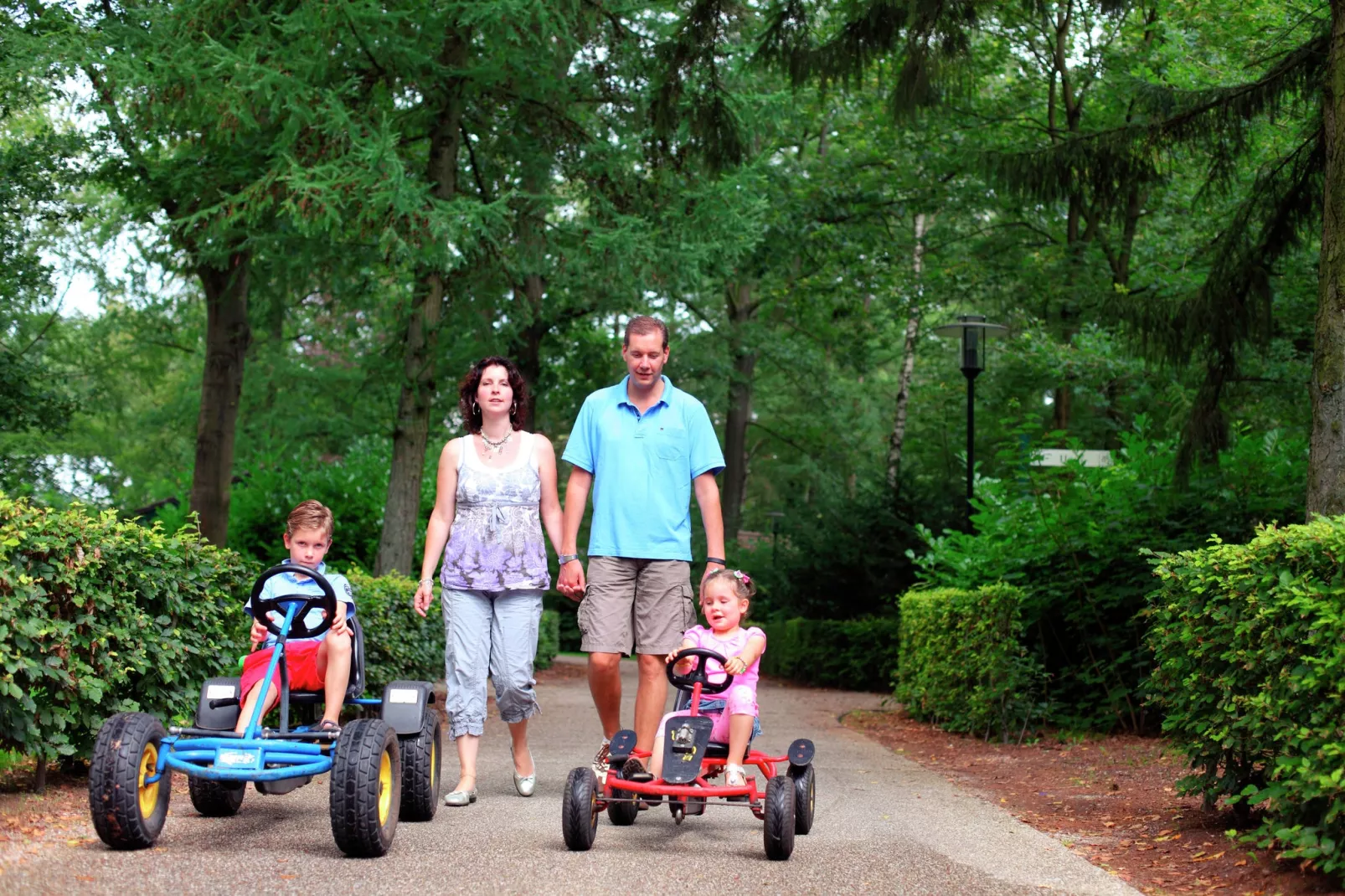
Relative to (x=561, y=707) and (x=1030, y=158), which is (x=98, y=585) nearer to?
(x=1030, y=158)

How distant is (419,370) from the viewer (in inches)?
548

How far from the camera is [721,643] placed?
5.70m

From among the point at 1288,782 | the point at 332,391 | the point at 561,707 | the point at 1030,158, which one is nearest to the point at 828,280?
the point at 332,391

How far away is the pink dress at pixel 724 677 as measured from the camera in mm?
5492

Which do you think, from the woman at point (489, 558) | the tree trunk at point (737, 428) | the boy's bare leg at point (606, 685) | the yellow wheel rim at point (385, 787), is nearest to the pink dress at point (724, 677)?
the boy's bare leg at point (606, 685)

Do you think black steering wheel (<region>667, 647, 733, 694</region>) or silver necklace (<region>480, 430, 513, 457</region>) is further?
silver necklace (<region>480, 430, 513, 457</region>)

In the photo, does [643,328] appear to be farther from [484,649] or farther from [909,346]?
[909,346]

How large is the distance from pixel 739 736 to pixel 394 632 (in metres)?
5.82

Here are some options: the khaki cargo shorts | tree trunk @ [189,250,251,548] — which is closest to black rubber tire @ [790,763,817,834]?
the khaki cargo shorts

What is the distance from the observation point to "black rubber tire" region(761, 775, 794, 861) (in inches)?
195

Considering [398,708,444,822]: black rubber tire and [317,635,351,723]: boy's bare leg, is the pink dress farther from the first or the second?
[317,635,351,723]: boy's bare leg

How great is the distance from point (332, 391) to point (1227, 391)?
2428 centimetres

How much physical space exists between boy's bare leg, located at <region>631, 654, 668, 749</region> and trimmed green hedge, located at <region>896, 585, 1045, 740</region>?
5098mm

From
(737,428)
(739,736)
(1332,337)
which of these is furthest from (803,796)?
(737,428)
